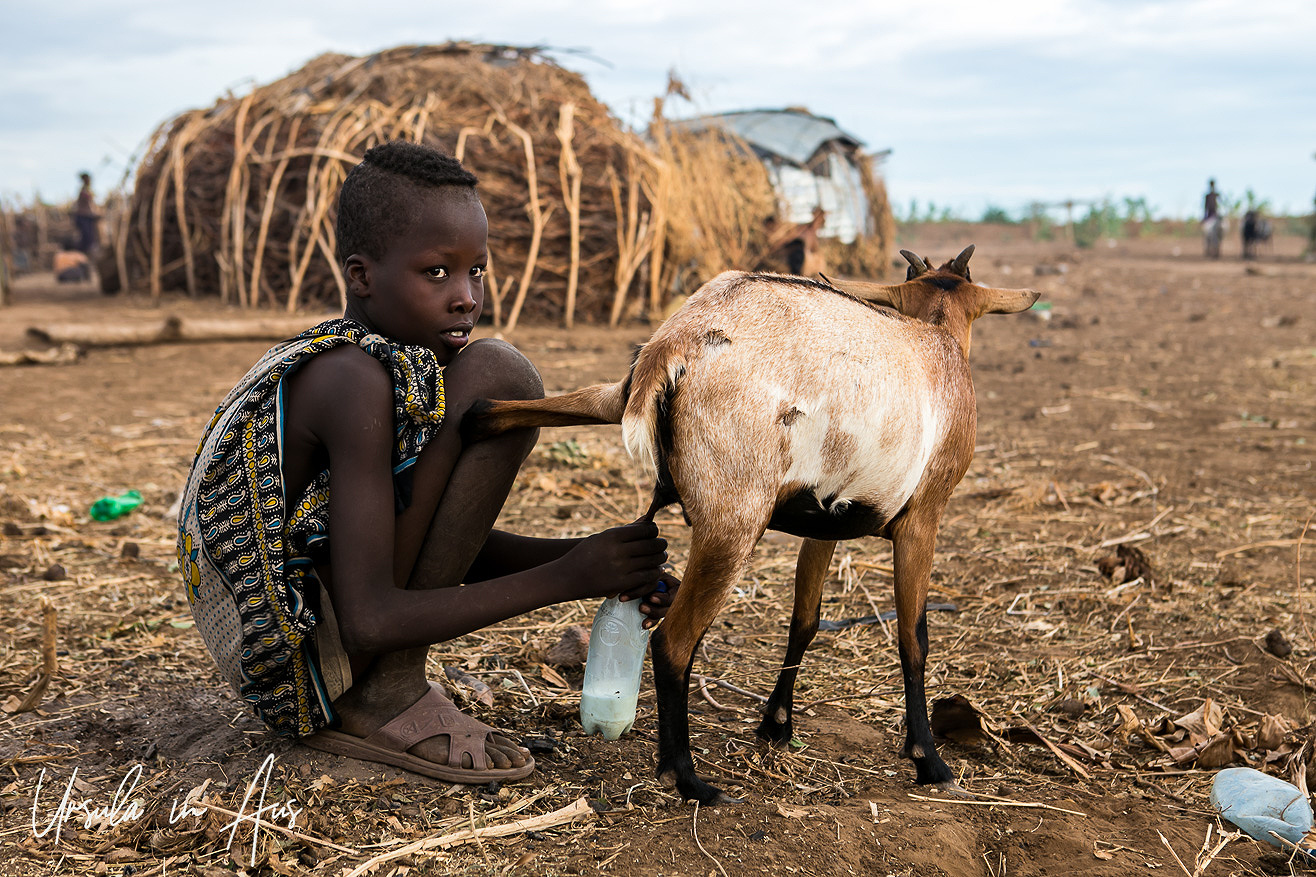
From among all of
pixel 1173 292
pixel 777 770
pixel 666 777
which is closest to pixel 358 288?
pixel 666 777

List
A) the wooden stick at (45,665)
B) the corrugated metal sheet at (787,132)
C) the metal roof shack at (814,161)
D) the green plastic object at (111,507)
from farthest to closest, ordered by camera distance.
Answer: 1. the corrugated metal sheet at (787,132)
2. the metal roof shack at (814,161)
3. the green plastic object at (111,507)
4. the wooden stick at (45,665)

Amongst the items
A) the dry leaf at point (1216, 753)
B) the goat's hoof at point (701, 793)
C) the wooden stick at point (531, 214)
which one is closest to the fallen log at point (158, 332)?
the wooden stick at point (531, 214)

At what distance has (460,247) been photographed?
7.57 feet

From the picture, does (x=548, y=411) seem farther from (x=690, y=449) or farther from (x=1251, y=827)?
(x=1251, y=827)

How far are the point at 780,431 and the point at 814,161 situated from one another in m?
17.9

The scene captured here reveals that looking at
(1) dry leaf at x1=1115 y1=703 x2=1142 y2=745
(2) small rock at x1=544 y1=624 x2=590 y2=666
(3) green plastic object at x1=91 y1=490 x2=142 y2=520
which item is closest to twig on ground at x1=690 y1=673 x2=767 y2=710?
(2) small rock at x1=544 y1=624 x2=590 y2=666

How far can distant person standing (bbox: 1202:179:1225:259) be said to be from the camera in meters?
25.2

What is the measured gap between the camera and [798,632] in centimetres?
276

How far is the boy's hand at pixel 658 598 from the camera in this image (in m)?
2.35

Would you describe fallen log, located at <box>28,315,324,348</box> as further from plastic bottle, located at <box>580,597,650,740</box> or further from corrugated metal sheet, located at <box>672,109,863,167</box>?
corrugated metal sheet, located at <box>672,109,863,167</box>

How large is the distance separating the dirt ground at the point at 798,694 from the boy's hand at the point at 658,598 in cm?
42

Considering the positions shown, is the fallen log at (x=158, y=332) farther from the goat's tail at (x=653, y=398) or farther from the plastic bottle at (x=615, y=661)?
the goat's tail at (x=653, y=398)

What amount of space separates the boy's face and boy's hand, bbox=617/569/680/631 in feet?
2.40

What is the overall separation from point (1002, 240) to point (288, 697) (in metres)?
36.5
